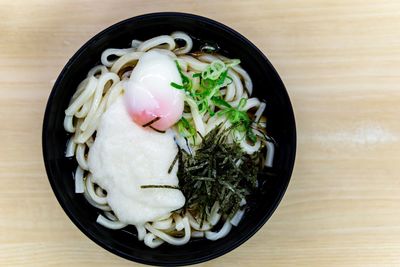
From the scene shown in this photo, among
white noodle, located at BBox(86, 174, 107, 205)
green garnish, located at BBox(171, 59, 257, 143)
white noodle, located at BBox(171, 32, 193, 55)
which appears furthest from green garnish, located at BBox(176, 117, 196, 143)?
white noodle, located at BBox(86, 174, 107, 205)

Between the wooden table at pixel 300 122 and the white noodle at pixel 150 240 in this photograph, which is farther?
the wooden table at pixel 300 122

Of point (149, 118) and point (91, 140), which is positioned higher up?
point (149, 118)

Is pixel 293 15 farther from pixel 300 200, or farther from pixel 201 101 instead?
pixel 300 200

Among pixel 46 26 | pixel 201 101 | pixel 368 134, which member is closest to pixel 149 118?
pixel 201 101

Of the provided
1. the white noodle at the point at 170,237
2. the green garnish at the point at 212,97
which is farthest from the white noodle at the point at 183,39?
the white noodle at the point at 170,237

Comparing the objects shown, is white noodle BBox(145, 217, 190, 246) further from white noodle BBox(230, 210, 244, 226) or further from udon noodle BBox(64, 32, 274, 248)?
white noodle BBox(230, 210, 244, 226)

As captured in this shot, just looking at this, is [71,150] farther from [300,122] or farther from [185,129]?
[300,122]

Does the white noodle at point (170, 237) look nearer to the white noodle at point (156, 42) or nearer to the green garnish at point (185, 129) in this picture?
the green garnish at point (185, 129)
